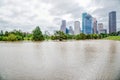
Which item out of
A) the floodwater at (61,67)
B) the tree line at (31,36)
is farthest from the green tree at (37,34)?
the floodwater at (61,67)

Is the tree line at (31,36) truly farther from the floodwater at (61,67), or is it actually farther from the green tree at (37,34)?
the floodwater at (61,67)

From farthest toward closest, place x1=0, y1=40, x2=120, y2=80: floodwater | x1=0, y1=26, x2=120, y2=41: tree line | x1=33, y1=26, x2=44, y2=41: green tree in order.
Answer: x1=0, y1=26, x2=120, y2=41: tree line → x1=33, y1=26, x2=44, y2=41: green tree → x1=0, y1=40, x2=120, y2=80: floodwater

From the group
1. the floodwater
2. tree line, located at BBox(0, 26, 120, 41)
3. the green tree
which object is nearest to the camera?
the floodwater

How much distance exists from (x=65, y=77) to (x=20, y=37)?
29791 millimetres

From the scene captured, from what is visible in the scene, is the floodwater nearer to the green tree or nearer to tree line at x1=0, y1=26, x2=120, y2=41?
the green tree

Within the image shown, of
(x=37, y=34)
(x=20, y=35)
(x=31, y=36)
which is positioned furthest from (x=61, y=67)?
(x=20, y=35)

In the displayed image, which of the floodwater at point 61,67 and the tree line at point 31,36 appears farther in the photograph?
the tree line at point 31,36

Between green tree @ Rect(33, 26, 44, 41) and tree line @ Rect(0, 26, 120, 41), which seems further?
tree line @ Rect(0, 26, 120, 41)

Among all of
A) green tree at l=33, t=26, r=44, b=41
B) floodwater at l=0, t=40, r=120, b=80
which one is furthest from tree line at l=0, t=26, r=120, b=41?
floodwater at l=0, t=40, r=120, b=80

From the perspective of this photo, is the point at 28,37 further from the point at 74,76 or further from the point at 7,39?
the point at 74,76

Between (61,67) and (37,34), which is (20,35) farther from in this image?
(61,67)

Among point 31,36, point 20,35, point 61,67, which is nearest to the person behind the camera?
point 61,67

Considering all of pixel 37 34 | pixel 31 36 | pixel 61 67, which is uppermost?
pixel 37 34

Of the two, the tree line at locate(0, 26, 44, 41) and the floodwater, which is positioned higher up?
the tree line at locate(0, 26, 44, 41)
